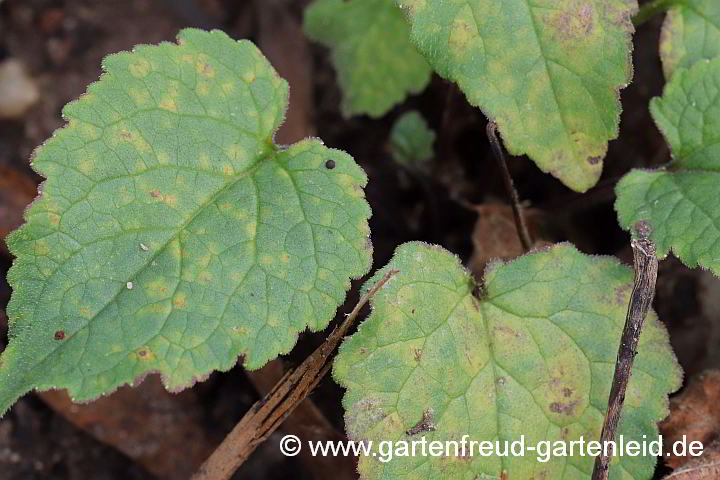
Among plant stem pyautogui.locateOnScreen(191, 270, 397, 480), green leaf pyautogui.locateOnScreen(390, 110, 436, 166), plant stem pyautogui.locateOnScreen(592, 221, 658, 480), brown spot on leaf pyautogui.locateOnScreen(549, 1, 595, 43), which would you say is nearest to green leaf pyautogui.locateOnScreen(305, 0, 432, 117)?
green leaf pyautogui.locateOnScreen(390, 110, 436, 166)

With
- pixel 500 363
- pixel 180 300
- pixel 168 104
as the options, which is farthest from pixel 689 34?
pixel 180 300

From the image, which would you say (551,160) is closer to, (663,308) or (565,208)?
(565,208)

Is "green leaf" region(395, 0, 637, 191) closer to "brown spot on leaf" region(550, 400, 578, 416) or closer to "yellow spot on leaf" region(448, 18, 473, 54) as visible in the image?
"yellow spot on leaf" region(448, 18, 473, 54)

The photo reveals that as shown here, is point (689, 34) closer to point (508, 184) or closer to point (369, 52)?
point (508, 184)

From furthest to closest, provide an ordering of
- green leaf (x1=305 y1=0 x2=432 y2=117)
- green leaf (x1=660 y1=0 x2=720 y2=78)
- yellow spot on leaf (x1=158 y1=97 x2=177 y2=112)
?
1. green leaf (x1=305 y1=0 x2=432 y2=117)
2. green leaf (x1=660 y1=0 x2=720 y2=78)
3. yellow spot on leaf (x1=158 y1=97 x2=177 y2=112)

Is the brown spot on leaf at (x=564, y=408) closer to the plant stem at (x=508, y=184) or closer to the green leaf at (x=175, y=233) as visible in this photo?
the plant stem at (x=508, y=184)
